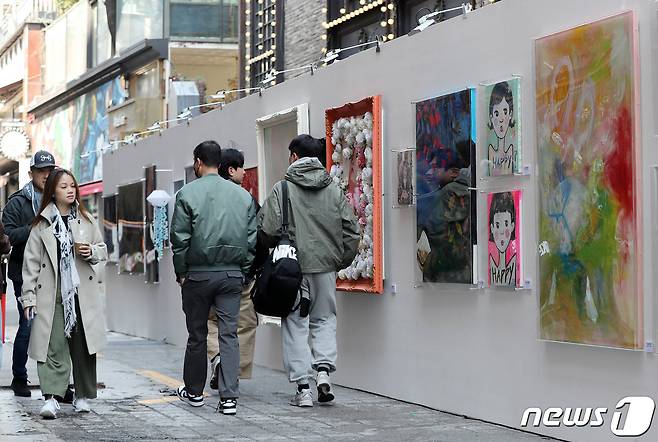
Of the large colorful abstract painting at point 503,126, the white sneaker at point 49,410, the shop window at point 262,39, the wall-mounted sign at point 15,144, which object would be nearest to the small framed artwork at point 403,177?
the large colorful abstract painting at point 503,126

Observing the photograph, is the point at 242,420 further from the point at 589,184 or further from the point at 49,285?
the point at 589,184

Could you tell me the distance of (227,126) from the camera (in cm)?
1379

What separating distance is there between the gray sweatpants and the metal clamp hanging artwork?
6.53 m

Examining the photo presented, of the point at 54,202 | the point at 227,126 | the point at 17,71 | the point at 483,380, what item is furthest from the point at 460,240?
the point at 17,71

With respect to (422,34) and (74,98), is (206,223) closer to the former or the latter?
(422,34)

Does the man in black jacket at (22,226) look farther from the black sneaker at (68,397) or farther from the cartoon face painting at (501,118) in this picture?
the cartoon face painting at (501,118)

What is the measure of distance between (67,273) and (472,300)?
2731 mm

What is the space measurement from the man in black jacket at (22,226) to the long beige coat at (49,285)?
1.02 metres

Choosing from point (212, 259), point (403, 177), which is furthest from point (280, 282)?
point (403, 177)

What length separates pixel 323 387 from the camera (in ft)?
30.1

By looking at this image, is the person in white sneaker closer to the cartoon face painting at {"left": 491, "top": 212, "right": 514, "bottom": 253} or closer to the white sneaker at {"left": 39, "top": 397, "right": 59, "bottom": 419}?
the white sneaker at {"left": 39, "top": 397, "right": 59, "bottom": 419}

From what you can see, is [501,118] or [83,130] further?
[83,130]

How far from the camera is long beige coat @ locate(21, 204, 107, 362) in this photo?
8.69 meters

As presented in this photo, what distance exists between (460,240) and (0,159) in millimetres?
47027
